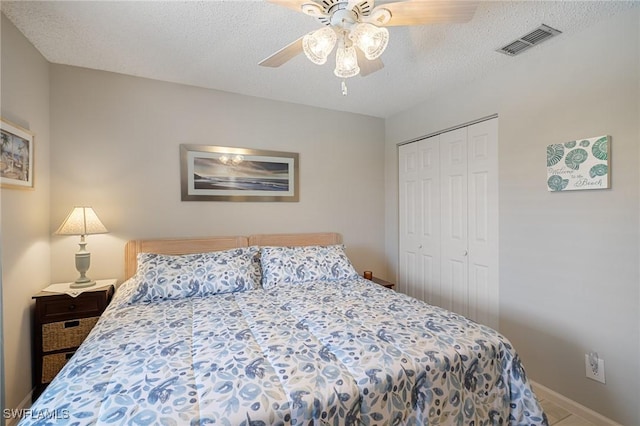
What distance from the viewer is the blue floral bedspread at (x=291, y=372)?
0.94 meters

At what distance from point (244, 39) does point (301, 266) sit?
1.74 m

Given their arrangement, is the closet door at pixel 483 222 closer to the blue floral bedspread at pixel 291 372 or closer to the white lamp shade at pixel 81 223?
the blue floral bedspread at pixel 291 372

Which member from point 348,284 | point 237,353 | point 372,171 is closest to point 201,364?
point 237,353

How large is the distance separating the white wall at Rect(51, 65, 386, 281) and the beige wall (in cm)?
12

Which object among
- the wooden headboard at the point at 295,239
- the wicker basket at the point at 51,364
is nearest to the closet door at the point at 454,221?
the wooden headboard at the point at 295,239

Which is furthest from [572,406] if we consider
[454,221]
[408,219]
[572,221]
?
[408,219]

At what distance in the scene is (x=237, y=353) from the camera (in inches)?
48.7

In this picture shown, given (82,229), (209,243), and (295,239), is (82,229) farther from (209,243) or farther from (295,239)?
(295,239)

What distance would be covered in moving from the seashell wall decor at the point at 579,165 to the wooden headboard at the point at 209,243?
1973mm

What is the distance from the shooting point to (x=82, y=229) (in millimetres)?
2078

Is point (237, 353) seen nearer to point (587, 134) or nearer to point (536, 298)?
point (536, 298)

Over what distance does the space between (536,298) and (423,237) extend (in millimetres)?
1172

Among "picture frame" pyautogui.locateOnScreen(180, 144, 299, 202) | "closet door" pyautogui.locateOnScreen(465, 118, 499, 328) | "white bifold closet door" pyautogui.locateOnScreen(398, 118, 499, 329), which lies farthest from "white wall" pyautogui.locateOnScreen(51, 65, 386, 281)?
"closet door" pyautogui.locateOnScreen(465, 118, 499, 328)

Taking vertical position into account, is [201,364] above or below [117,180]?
below
